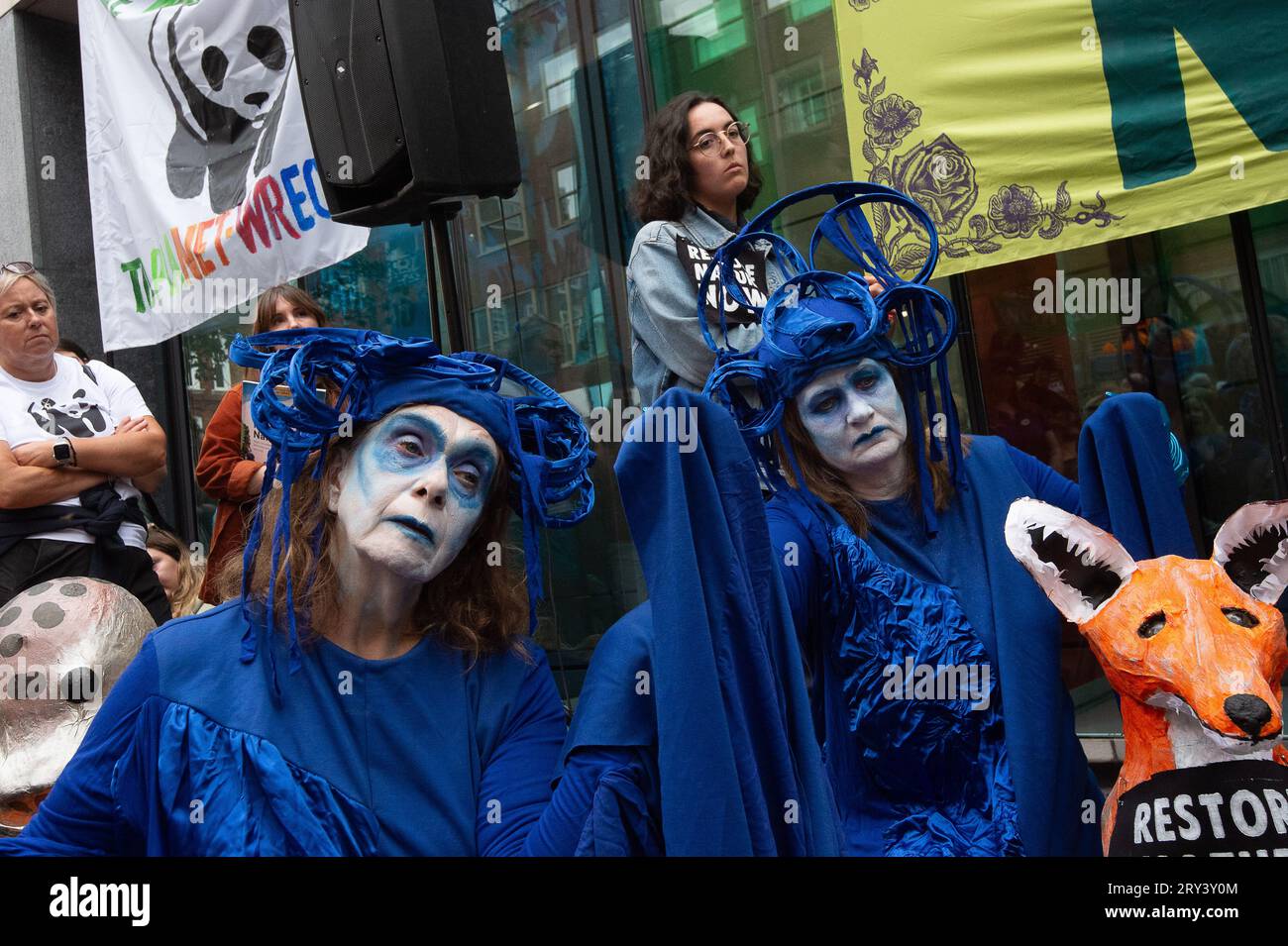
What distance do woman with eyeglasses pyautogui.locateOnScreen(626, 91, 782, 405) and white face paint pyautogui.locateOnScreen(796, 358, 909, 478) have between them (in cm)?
75

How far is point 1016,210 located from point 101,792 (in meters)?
3.23

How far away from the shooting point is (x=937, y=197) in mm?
4238

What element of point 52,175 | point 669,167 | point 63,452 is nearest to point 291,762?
point 669,167

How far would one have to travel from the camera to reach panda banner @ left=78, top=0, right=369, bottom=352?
6.03m

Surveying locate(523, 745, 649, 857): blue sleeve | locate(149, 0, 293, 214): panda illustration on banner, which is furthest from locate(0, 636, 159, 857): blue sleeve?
locate(149, 0, 293, 214): panda illustration on banner

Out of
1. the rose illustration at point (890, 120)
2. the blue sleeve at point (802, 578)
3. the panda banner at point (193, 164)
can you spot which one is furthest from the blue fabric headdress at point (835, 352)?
the panda banner at point (193, 164)

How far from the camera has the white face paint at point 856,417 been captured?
2330 mm

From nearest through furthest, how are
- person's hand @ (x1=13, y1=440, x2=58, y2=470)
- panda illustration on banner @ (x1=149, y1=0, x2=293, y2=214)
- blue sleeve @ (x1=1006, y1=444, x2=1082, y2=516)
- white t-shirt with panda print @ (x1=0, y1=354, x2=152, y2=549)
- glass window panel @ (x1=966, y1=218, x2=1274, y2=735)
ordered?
1. blue sleeve @ (x1=1006, y1=444, x2=1082, y2=516)
2. person's hand @ (x1=13, y1=440, x2=58, y2=470)
3. white t-shirt with panda print @ (x1=0, y1=354, x2=152, y2=549)
4. glass window panel @ (x1=966, y1=218, x2=1274, y2=735)
5. panda illustration on banner @ (x1=149, y1=0, x2=293, y2=214)

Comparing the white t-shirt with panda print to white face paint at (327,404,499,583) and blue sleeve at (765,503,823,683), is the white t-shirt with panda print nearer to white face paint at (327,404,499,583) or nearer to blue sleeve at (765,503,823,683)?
white face paint at (327,404,499,583)

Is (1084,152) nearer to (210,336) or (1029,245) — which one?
(1029,245)

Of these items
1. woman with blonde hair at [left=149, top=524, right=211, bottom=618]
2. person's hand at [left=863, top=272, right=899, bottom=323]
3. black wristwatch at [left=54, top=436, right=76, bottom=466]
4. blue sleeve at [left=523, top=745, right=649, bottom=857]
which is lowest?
blue sleeve at [left=523, top=745, right=649, bottom=857]

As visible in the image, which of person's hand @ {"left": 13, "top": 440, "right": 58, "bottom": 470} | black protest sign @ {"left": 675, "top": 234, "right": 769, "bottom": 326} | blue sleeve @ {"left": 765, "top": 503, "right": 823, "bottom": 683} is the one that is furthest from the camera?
person's hand @ {"left": 13, "top": 440, "right": 58, "bottom": 470}

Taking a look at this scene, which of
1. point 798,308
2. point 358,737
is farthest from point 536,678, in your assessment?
point 798,308

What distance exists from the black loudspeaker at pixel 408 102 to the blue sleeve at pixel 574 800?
5.53 feet
